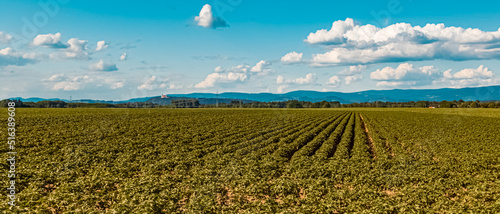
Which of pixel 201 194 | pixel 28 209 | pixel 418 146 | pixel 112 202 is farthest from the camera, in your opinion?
pixel 418 146

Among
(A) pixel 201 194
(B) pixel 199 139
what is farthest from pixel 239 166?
(B) pixel 199 139

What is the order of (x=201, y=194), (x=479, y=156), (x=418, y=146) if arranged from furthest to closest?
1. (x=418, y=146)
2. (x=479, y=156)
3. (x=201, y=194)

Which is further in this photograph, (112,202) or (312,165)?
(312,165)

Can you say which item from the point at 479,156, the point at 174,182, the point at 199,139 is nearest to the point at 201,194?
the point at 174,182

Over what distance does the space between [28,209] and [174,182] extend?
20.0ft

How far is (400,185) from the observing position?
15688 mm

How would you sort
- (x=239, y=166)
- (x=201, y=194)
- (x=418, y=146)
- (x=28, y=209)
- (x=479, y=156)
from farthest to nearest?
(x=418, y=146)
(x=479, y=156)
(x=239, y=166)
(x=201, y=194)
(x=28, y=209)

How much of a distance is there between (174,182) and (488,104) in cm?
20328

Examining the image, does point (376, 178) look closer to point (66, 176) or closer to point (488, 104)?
point (66, 176)

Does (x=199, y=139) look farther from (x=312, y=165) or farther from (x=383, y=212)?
(x=383, y=212)

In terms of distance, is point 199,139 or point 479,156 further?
point 199,139

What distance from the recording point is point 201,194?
1323 centimetres

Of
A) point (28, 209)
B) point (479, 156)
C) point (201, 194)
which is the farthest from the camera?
point (479, 156)

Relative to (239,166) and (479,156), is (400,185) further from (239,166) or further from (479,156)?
(479,156)
